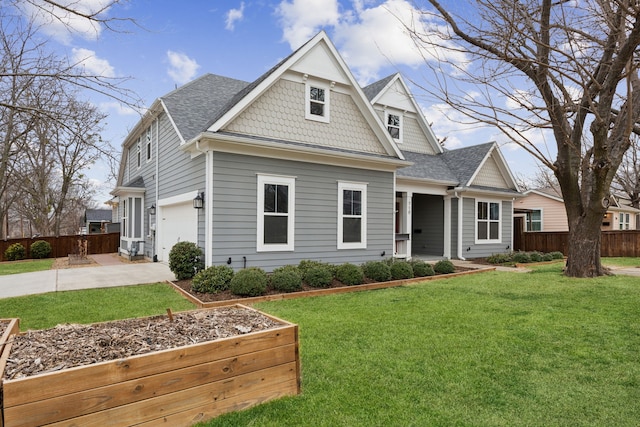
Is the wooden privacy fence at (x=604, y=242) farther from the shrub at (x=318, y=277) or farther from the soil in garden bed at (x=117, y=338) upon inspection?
the soil in garden bed at (x=117, y=338)

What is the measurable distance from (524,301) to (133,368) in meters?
7.00

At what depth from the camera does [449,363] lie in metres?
4.09

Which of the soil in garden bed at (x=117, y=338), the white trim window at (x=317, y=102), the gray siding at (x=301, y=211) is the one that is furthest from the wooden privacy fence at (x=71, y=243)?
the soil in garden bed at (x=117, y=338)

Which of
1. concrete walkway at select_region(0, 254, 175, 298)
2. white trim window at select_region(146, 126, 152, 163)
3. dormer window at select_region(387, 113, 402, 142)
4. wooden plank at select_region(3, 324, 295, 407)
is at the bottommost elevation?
concrete walkway at select_region(0, 254, 175, 298)

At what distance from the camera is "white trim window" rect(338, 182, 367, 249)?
37.0ft

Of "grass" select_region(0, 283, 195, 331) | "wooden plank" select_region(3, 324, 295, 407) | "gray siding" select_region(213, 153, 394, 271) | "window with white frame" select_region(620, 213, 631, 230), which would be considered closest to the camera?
"wooden plank" select_region(3, 324, 295, 407)

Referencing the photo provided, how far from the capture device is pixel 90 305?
22.8ft

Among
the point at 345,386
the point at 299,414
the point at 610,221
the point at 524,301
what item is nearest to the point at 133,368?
the point at 299,414

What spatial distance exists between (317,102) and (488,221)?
9.81 m

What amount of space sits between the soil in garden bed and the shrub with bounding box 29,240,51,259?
55.1 feet

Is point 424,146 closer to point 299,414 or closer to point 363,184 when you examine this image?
point 363,184

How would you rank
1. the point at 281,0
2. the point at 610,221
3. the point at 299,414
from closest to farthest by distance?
the point at 299,414 → the point at 281,0 → the point at 610,221

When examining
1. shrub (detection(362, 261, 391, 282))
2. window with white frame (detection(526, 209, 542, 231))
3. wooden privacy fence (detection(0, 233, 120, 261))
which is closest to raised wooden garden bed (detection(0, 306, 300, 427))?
shrub (detection(362, 261, 391, 282))

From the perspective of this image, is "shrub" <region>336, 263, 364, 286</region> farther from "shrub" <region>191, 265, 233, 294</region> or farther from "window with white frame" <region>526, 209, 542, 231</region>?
"window with white frame" <region>526, 209, 542, 231</region>
